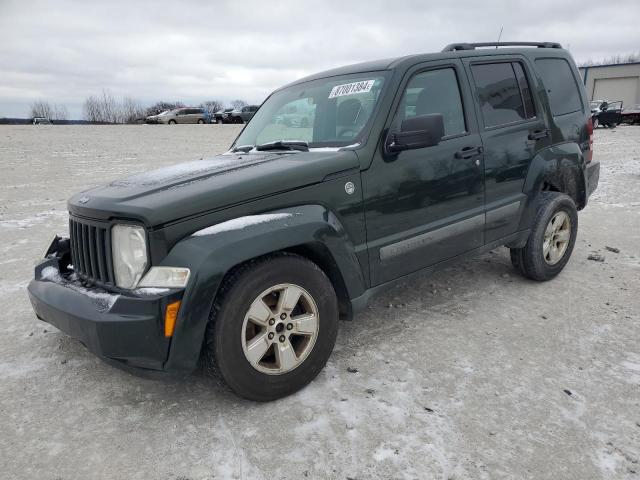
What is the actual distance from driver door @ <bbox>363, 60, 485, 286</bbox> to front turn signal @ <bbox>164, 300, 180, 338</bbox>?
1261mm

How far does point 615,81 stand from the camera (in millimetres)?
47906

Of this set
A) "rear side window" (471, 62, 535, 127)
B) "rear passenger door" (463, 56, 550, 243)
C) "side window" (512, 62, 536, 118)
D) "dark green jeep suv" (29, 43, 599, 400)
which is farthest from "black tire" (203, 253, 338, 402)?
"side window" (512, 62, 536, 118)

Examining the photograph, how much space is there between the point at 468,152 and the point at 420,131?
77 cm

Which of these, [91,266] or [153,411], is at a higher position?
[91,266]

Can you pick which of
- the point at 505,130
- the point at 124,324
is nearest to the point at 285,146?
the point at 124,324

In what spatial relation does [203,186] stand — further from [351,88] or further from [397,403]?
[397,403]

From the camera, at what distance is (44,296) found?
9.07 ft

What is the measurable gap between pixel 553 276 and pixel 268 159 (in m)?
2.95

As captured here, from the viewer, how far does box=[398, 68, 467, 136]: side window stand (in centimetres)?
332

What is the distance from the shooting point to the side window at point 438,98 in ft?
10.9

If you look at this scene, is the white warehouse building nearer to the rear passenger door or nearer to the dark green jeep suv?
the rear passenger door

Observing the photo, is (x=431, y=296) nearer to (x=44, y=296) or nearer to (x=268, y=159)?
(x=268, y=159)

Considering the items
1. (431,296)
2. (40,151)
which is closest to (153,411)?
(431,296)

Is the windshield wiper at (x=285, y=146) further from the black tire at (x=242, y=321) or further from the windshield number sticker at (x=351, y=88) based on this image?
the black tire at (x=242, y=321)
